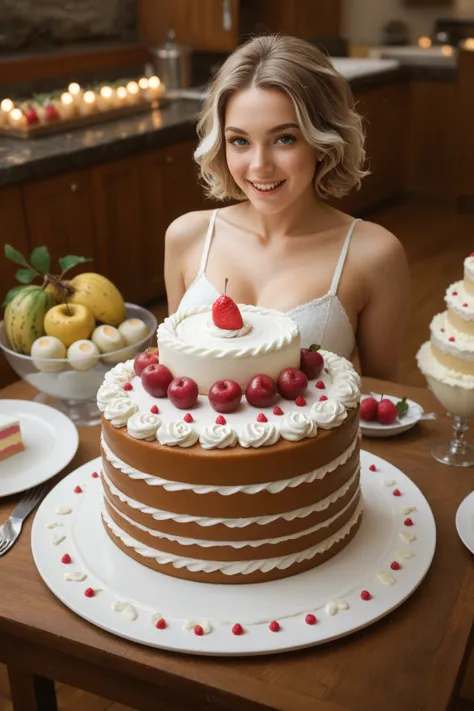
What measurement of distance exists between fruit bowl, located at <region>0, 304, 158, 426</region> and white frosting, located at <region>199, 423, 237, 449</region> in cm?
57

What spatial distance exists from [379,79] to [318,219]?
14.0 ft

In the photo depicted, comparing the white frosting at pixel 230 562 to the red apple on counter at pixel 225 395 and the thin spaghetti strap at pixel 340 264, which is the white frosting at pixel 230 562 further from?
the thin spaghetti strap at pixel 340 264

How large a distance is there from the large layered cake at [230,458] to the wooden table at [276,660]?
5.3 inches

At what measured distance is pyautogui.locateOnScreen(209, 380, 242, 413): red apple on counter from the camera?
3.61ft

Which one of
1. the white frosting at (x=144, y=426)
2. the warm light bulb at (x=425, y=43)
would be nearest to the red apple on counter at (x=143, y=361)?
the white frosting at (x=144, y=426)

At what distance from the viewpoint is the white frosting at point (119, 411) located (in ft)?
3.70

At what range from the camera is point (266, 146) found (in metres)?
1.57

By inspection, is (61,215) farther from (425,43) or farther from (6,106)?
(425,43)

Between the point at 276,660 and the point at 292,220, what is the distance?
1.06 metres

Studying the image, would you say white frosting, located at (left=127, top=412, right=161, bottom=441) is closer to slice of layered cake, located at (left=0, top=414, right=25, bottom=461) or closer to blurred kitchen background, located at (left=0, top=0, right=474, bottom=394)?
slice of layered cake, located at (left=0, top=414, right=25, bottom=461)

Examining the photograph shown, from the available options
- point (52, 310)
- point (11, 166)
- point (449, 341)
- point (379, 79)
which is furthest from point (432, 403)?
point (379, 79)

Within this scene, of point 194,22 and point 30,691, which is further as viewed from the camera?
point 194,22

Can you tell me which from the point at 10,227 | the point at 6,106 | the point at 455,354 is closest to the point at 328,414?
the point at 455,354

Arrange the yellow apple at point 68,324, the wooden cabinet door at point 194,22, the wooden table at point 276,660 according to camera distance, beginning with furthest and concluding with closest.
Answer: the wooden cabinet door at point 194,22 < the yellow apple at point 68,324 < the wooden table at point 276,660
